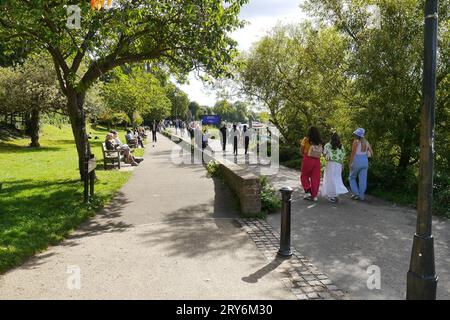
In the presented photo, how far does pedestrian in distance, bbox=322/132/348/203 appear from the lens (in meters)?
8.91

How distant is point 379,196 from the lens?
31.4 feet

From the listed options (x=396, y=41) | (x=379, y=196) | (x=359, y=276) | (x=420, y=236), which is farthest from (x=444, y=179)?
(x=420, y=236)

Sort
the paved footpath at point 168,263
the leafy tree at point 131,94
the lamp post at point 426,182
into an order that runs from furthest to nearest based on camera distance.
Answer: the leafy tree at point 131,94 → the paved footpath at point 168,263 → the lamp post at point 426,182

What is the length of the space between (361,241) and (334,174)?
3.01 m

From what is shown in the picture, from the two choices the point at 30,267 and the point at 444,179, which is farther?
the point at 444,179

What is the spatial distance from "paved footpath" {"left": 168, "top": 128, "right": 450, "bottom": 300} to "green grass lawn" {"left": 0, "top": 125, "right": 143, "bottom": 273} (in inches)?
147

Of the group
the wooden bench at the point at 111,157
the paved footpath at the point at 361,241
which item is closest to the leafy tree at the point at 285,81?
the wooden bench at the point at 111,157

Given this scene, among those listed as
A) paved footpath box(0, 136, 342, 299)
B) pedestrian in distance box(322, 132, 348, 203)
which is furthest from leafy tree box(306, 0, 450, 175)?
paved footpath box(0, 136, 342, 299)

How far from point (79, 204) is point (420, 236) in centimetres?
679

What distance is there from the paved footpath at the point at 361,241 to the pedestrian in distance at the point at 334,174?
0.22m

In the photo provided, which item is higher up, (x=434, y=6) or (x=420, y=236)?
(x=434, y=6)

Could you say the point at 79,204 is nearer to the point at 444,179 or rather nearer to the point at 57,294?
the point at 57,294

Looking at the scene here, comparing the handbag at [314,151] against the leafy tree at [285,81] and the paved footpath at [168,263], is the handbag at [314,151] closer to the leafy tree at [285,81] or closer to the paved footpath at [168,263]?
the paved footpath at [168,263]

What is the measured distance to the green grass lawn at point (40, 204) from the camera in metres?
5.77
